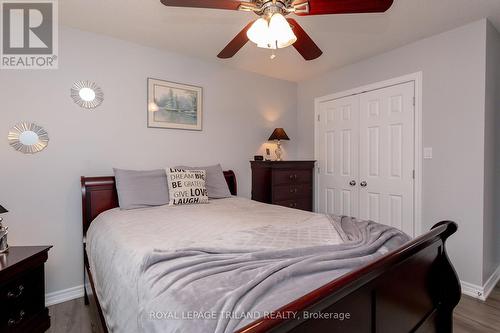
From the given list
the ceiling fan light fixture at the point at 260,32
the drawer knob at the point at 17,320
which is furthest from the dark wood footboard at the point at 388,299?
the drawer knob at the point at 17,320

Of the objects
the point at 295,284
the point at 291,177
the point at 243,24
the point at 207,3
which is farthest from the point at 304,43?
the point at 291,177

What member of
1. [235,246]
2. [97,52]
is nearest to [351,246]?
[235,246]

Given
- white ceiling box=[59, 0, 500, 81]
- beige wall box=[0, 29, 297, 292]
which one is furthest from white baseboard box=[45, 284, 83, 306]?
white ceiling box=[59, 0, 500, 81]

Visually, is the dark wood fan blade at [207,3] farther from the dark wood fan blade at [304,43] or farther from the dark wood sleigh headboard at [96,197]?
the dark wood sleigh headboard at [96,197]

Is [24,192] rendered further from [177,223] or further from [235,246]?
[235,246]

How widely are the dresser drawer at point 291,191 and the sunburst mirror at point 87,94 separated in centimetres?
212

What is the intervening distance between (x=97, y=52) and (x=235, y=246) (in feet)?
7.88

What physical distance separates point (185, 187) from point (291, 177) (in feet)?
4.93

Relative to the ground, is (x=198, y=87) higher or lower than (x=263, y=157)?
higher

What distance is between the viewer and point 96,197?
2.37 metres

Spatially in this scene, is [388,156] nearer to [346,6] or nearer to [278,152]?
[278,152]

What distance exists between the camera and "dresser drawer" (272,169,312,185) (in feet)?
10.7

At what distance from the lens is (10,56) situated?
7.09 ft

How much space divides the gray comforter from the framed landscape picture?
2.10 metres
